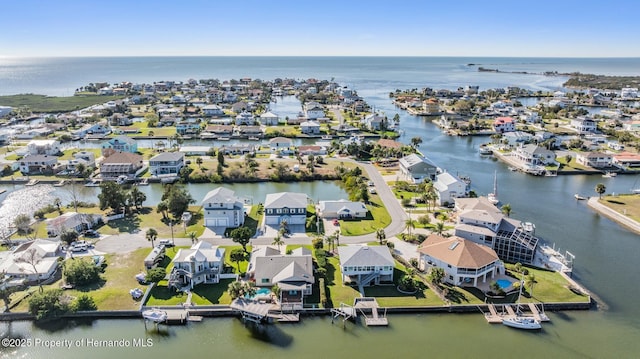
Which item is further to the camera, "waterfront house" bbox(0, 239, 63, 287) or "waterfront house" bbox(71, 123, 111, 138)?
"waterfront house" bbox(71, 123, 111, 138)

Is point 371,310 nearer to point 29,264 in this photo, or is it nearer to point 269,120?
point 29,264

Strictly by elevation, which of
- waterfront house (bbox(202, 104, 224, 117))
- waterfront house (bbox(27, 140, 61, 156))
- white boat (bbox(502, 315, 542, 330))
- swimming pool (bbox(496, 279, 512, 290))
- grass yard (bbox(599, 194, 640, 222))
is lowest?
white boat (bbox(502, 315, 542, 330))

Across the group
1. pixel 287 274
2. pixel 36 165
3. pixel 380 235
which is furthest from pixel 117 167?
pixel 380 235

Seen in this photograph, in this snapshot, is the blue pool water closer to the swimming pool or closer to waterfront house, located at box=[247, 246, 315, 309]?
the swimming pool

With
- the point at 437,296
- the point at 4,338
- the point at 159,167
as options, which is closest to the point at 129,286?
the point at 4,338

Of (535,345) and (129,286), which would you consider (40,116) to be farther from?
(535,345)

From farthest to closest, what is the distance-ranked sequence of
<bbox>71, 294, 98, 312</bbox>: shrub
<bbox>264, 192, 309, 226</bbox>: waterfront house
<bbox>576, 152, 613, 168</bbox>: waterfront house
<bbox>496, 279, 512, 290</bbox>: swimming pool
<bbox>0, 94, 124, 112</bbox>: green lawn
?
<bbox>0, 94, 124, 112</bbox>: green lawn
<bbox>576, 152, 613, 168</bbox>: waterfront house
<bbox>264, 192, 309, 226</bbox>: waterfront house
<bbox>496, 279, 512, 290</bbox>: swimming pool
<bbox>71, 294, 98, 312</bbox>: shrub

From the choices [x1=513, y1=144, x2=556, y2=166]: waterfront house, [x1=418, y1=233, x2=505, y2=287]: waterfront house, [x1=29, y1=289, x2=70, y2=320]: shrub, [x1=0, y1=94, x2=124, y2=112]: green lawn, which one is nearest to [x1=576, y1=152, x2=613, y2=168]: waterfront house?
[x1=513, y1=144, x2=556, y2=166]: waterfront house
